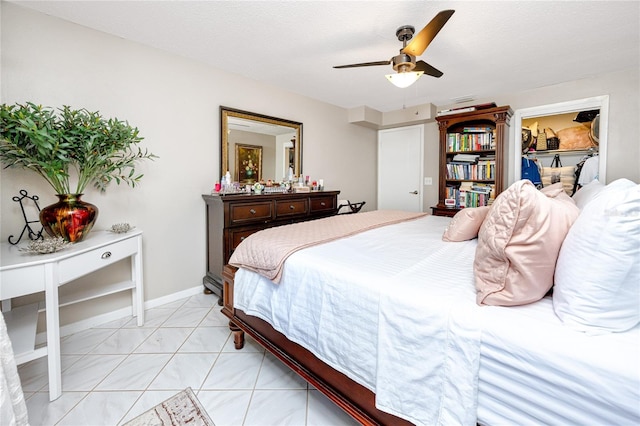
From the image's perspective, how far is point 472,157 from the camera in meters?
4.01

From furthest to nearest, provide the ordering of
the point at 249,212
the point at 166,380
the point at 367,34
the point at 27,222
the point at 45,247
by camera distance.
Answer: the point at 249,212 → the point at 367,34 → the point at 27,222 → the point at 166,380 → the point at 45,247

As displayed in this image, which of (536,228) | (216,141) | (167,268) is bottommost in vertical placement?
(167,268)

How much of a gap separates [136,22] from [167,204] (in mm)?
1490

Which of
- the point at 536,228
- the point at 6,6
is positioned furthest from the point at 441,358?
the point at 6,6

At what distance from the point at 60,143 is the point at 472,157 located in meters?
4.52

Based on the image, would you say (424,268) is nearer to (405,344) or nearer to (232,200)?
(405,344)

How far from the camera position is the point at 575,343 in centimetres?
71

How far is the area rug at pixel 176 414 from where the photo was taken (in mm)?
1339

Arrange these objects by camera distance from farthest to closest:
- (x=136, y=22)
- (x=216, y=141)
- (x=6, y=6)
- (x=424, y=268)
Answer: (x=216, y=141) < (x=136, y=22) < (x=6, y=6) < (x=424, y=268)

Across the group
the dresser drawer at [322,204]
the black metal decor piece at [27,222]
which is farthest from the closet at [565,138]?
the black metal decor piece at [27,222]

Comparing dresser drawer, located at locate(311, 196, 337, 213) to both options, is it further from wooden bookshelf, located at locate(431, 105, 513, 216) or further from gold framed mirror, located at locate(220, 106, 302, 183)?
wooden bookshelf, located at locate(431, 105, 513, 216)

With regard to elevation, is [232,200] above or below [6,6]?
below

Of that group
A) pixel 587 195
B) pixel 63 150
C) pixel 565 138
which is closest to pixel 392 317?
pixel 587 195

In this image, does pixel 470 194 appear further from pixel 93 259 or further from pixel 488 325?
pixel 93 259
